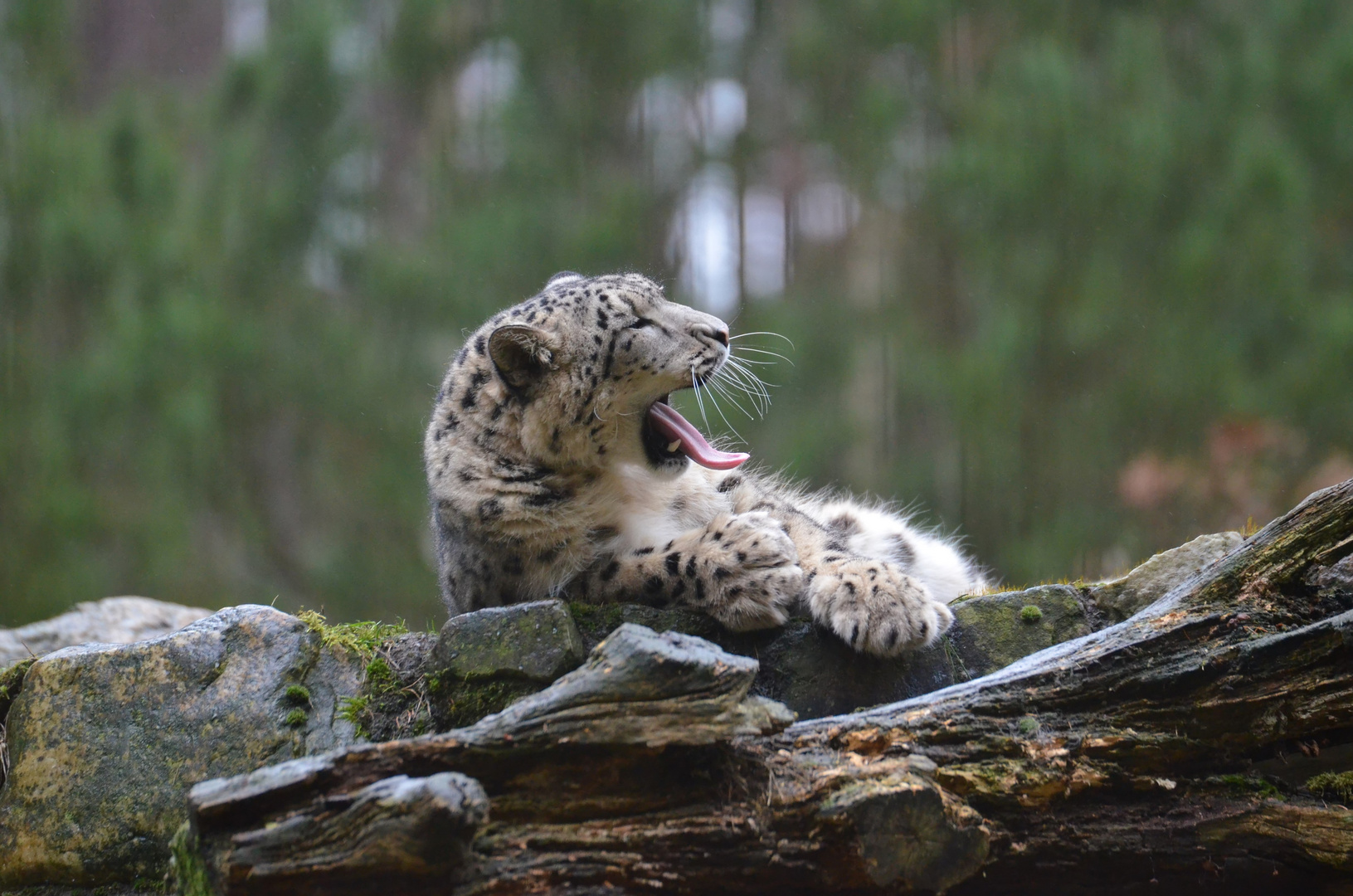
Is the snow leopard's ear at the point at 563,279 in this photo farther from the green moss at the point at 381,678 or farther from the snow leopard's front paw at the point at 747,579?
the green moss at the point at 381,678

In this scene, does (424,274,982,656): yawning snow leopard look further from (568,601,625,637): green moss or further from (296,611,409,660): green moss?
(296,611,409,660): green moss

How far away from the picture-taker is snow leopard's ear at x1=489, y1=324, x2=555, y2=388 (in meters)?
4.50

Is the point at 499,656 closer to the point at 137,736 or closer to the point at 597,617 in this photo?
the point at 597,617

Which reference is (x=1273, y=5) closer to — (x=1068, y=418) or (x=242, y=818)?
(x=1068, y=418)

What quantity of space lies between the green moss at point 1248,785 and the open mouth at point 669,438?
217 cm

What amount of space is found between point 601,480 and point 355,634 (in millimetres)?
1110

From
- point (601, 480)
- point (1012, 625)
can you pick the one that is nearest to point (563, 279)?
point (601, 480)

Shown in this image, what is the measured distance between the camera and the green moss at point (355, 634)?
4.27 meters

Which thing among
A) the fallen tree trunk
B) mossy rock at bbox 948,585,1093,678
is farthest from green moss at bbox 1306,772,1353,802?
mossy rock at bbox 948,585,1093,678

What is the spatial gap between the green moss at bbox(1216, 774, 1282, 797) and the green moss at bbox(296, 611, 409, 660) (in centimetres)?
284

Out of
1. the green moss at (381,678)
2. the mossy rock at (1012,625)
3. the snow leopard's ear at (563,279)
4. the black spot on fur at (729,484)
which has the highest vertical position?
the snow leopard's ear at (563,279)

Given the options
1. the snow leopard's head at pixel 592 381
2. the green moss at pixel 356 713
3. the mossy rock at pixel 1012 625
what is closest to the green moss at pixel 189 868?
the green moss at pixel 356 713

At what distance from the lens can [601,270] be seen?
10.0m

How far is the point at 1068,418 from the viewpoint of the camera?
10117 millimetres
